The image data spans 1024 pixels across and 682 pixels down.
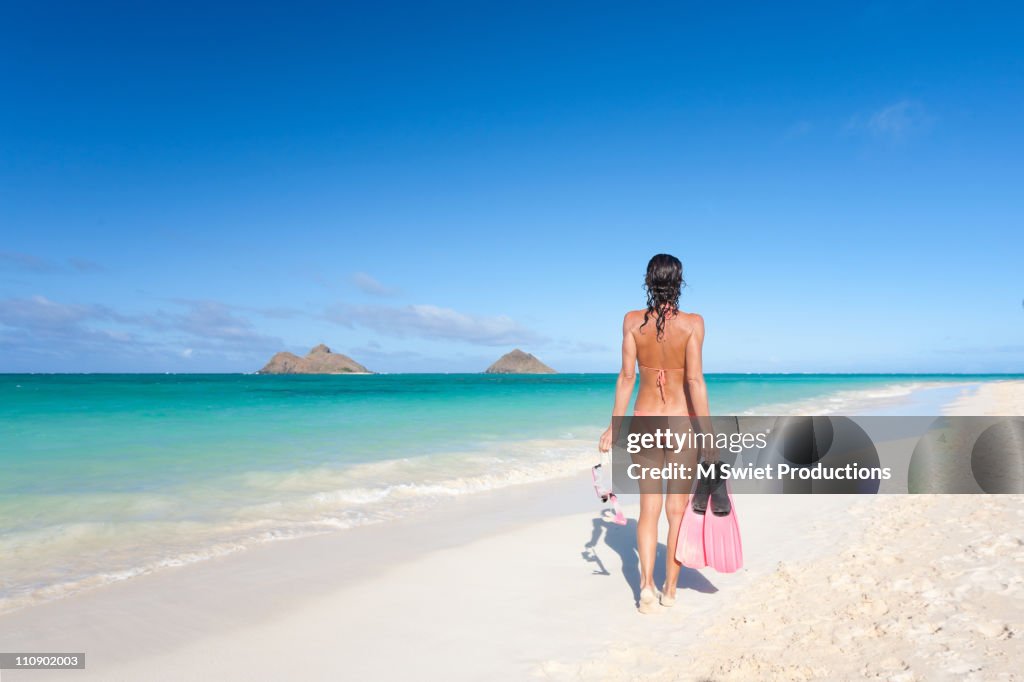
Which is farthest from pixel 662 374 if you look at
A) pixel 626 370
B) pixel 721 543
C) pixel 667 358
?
pixel 721 543

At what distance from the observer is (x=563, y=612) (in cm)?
389

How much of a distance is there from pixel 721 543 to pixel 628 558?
1441mm

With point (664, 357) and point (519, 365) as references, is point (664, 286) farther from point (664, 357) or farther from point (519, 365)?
point (519, 365)

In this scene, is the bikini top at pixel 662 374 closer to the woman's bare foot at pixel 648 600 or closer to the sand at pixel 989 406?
the woman's bare foot at pixel 648 600

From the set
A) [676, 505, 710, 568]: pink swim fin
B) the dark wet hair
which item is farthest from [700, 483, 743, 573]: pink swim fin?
the dark wet hair

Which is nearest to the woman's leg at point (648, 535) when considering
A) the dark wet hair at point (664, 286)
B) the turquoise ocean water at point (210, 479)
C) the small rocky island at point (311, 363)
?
the dark wet hair at point (664, 286)

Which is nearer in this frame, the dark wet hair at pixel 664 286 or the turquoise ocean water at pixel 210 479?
the dark wet hair at pixel 664 286

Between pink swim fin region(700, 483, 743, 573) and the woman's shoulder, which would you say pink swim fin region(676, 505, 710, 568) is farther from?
the woman's shoulder

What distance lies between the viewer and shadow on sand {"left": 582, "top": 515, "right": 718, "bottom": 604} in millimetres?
4336

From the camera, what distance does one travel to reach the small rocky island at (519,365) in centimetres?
17638

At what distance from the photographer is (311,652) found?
343 cm

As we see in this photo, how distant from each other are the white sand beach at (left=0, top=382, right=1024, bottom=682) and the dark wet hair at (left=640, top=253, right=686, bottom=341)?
189 centimetres

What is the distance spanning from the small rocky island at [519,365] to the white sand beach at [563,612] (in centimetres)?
17055

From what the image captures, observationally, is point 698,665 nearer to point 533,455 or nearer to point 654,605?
point 654,605
